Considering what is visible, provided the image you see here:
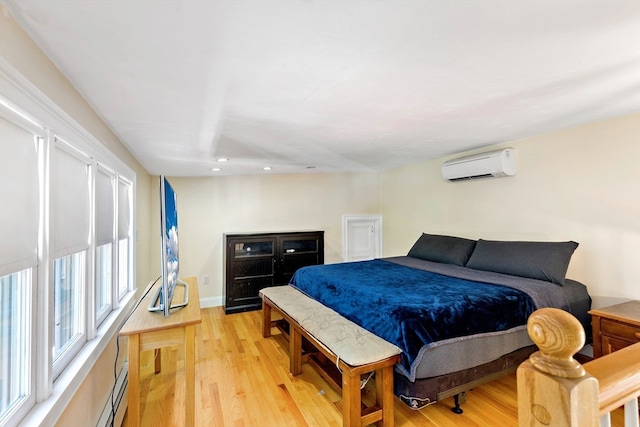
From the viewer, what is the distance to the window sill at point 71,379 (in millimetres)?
1052

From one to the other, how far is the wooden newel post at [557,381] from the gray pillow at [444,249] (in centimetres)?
300

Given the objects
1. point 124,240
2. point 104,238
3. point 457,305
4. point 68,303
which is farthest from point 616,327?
point 124,240

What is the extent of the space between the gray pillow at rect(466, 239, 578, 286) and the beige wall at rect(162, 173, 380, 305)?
2450 millimetres

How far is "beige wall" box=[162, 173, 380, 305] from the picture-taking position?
4270 mm

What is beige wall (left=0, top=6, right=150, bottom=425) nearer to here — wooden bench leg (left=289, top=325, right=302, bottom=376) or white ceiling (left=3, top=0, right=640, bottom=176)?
white ceiling (left=3, top=0, right=640, bottom=176)

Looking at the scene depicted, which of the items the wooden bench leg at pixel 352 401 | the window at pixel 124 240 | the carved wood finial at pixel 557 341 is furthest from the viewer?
the window at pixel 124 240

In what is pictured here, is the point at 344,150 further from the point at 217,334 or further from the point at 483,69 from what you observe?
the point at 217,334

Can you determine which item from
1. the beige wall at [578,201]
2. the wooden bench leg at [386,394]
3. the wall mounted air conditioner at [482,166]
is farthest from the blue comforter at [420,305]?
the wall mounted air conditioner at [482,166]

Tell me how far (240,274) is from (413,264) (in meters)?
2.39

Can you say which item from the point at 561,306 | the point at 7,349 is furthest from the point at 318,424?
the point at 561,306

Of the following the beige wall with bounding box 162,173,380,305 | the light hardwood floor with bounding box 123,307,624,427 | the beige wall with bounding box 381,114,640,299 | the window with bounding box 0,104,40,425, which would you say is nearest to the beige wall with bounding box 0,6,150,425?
the window with bounding box 0,104,40,425

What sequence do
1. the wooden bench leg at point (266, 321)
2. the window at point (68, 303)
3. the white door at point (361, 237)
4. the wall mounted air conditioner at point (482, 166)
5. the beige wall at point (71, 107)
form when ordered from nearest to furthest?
1. the beige wall at point (71, 107)
2. the window at point (68, 303)
3. the wall mounted air conditioner at point (482, 166)
4. the wooden bench leg at point (266, 321)
5. the white door at point (361, 237)

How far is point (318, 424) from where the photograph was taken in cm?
187

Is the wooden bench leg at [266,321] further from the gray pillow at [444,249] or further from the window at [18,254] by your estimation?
the window at [18,254]
